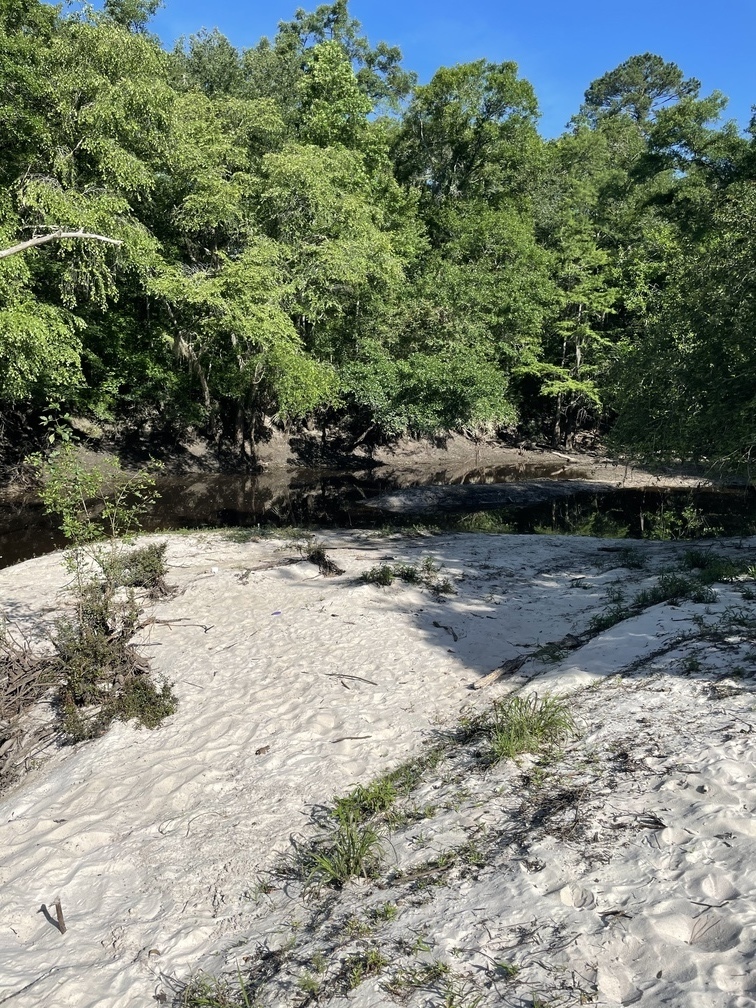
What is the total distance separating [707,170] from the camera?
25.6 meters

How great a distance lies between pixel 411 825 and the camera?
15.3 ft

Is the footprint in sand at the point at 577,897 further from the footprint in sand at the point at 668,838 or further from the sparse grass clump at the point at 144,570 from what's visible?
the sparse grass clump at the point at 144,570

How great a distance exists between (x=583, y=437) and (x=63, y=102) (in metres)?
25.8

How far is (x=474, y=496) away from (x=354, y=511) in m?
4.20

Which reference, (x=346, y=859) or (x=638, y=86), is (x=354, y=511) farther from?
(x=638, y=86)

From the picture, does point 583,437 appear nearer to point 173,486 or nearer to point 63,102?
point 173,486

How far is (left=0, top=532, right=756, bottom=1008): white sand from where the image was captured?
10.6ft

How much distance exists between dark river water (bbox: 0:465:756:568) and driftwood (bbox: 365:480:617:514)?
578 millimetres

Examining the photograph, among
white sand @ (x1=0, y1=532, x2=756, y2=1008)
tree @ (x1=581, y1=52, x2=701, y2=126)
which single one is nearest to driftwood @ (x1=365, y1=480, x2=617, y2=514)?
white sand @ (x1=0, y1=532, x2=756, y2=1008)

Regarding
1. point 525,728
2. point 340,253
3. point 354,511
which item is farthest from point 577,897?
point 340,253

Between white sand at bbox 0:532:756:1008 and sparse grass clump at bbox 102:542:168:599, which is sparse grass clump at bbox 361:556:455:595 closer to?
white sand at bbox 0:532:756:1008

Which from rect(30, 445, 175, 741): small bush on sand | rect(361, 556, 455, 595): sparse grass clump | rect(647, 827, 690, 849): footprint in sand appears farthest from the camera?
rect(361, 556, 455, 595): sparse grass clump

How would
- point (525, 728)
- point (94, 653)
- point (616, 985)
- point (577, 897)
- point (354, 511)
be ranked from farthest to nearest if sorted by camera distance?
point (354, 511) < point (94, 653) < point (525, 728) < point (577, 897) < point (616, 985)

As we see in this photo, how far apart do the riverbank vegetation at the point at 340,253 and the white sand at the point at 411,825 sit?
16.1ft
